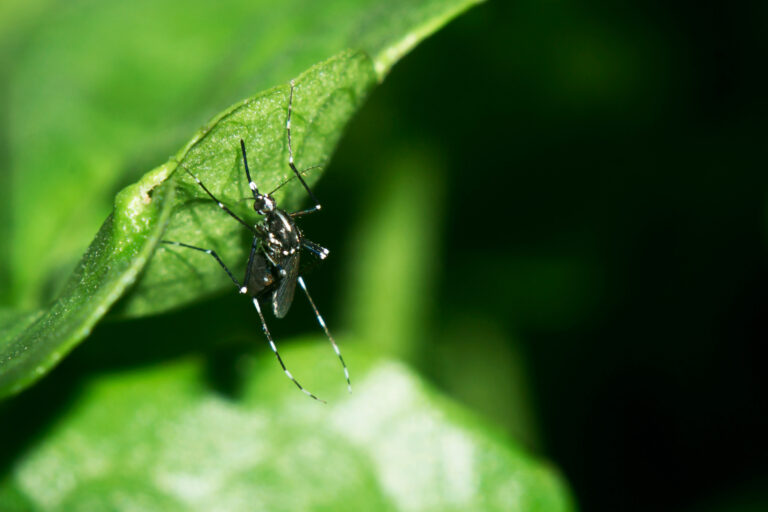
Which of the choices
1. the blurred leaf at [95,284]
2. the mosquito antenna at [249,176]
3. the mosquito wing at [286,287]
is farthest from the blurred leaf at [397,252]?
the blurred leaf at [95,284]

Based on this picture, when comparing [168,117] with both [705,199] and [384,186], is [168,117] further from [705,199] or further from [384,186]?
[705,199]

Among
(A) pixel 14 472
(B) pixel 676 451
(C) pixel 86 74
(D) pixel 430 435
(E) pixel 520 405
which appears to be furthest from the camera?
(E) pixel 520 405

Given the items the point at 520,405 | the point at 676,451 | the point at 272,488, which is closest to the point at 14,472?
the point at 272,488

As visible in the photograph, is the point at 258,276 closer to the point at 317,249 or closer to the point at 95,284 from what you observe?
the point at 317,249

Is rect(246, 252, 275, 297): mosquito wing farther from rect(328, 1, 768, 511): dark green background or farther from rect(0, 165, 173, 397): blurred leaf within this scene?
rect(0, 165, 173, 397): blurred leaf

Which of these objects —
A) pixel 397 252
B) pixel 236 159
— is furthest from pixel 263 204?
pixel 397 252

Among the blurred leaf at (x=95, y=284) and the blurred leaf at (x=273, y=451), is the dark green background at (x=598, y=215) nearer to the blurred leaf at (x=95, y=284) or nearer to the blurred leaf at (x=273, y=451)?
the blurred leaf at (x=273, y=451)
